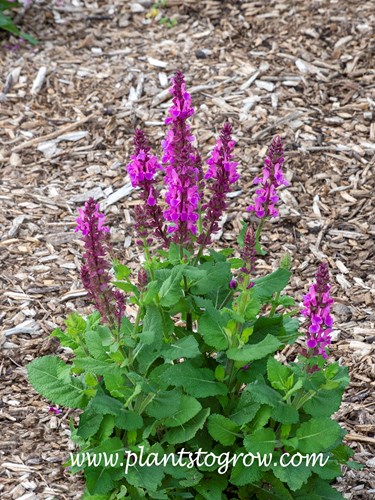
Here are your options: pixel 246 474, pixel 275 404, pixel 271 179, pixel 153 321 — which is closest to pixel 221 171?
pixel 271 179

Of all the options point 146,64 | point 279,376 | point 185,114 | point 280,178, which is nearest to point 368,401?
point 279,376

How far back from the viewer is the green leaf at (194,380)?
2.95 metres

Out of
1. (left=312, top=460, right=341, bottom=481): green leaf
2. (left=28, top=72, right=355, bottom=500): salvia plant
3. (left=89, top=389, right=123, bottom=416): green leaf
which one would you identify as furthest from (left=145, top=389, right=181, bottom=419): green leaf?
(left=312, top=460, right=341, bottom=481): green leaf

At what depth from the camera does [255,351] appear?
2842mm

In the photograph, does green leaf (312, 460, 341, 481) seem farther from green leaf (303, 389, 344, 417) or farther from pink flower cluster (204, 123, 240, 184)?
pink flower cluster (204, 123, 240, 184)

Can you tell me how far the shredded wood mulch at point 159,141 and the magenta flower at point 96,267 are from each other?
111cm

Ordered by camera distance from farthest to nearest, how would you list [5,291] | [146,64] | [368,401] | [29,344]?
1. [146,64]
2. [5,291]
3. [29,344]
4. [368,401]

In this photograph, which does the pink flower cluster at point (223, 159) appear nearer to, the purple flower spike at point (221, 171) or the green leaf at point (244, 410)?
the purple flower spike at point (221, 171)

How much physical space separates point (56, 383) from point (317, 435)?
3.20 feet

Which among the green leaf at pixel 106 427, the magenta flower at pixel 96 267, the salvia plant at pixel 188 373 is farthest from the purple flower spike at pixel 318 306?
the green leaf at pixel 106 427

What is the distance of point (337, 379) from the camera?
307 centimetres

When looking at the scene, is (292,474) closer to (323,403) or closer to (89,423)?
(323,403)

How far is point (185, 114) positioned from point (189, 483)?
133 centimetres

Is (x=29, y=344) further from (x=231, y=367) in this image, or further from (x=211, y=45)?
(x=211, y=45)
